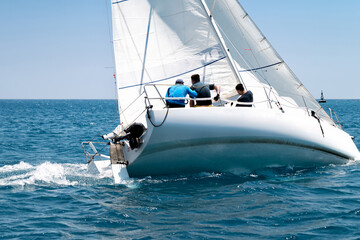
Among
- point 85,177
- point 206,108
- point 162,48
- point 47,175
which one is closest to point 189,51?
point 162,48

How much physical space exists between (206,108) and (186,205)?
1.87 m

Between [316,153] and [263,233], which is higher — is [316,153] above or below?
above

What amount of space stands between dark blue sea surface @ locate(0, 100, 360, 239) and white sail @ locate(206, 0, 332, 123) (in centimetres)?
213

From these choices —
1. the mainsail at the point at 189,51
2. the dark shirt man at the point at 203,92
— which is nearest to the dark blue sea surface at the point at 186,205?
the dark shirt man at the point at 203,92

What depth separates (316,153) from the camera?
30.1 feet

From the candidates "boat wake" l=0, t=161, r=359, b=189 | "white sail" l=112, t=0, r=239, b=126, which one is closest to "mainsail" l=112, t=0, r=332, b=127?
"white sail" l=112, t=0, r=239, b=126

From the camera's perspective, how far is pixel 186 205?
22.9 feet

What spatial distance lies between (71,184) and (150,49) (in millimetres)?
3725

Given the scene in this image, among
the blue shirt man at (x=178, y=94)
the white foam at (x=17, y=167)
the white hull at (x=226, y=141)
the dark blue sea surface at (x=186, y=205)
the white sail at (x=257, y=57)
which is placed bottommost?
the dark blue sea surface at (x=186, y=205)

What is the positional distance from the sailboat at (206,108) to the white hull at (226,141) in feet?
0.06

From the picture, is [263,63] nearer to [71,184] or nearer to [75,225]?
[71,184]

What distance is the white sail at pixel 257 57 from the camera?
421 inches

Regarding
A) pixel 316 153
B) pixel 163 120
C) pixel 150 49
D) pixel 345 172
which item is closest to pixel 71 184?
pixel 163 120

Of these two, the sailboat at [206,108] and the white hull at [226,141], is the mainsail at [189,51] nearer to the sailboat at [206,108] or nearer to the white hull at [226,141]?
the sailboat at [206,108]
